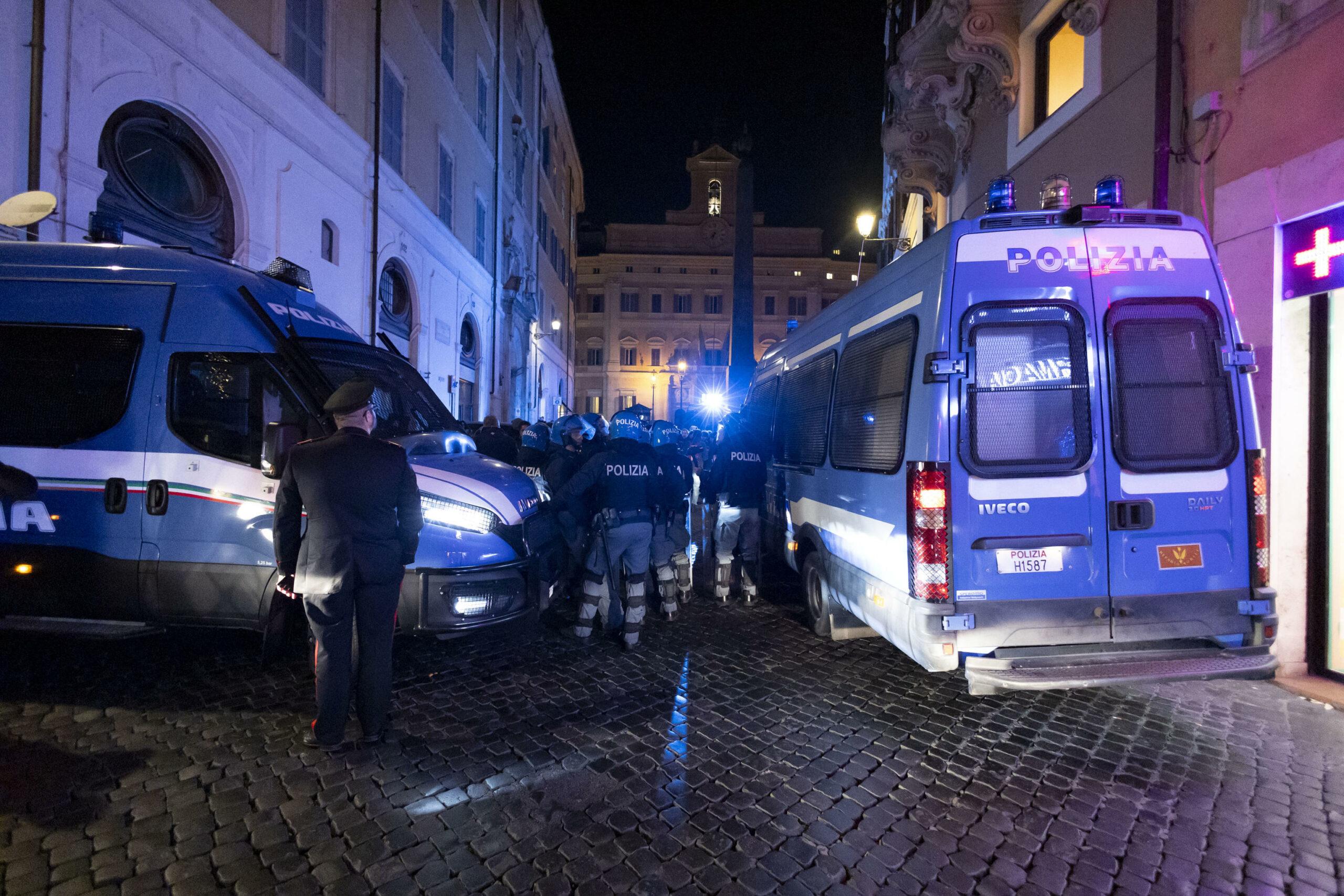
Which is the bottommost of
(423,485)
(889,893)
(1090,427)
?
(889,893)

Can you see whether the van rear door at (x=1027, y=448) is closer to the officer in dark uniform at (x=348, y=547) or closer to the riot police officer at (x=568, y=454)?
the officer in dark uniform at (x=348, y=547)

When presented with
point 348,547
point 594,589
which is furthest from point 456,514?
point 594,589

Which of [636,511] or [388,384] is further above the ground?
[388,384]

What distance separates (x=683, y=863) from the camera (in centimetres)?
263

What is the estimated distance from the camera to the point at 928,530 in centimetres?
352

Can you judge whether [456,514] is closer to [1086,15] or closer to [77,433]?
[77,433]

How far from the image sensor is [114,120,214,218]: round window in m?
7.78

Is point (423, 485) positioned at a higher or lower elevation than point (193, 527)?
higher

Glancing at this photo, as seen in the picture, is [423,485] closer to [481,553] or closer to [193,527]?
[481,553]

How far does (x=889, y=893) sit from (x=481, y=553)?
9.57 feet

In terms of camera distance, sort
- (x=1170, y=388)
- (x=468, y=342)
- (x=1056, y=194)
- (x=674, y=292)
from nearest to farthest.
A: (x=1170, y=388), (x=1056, y=194), (x=468, y=342), (x=674, y=292)

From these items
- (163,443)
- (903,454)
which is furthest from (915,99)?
(163,443)

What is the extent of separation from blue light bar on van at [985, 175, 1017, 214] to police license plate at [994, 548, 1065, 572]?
76.4 inches

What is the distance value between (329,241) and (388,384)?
848 cm
